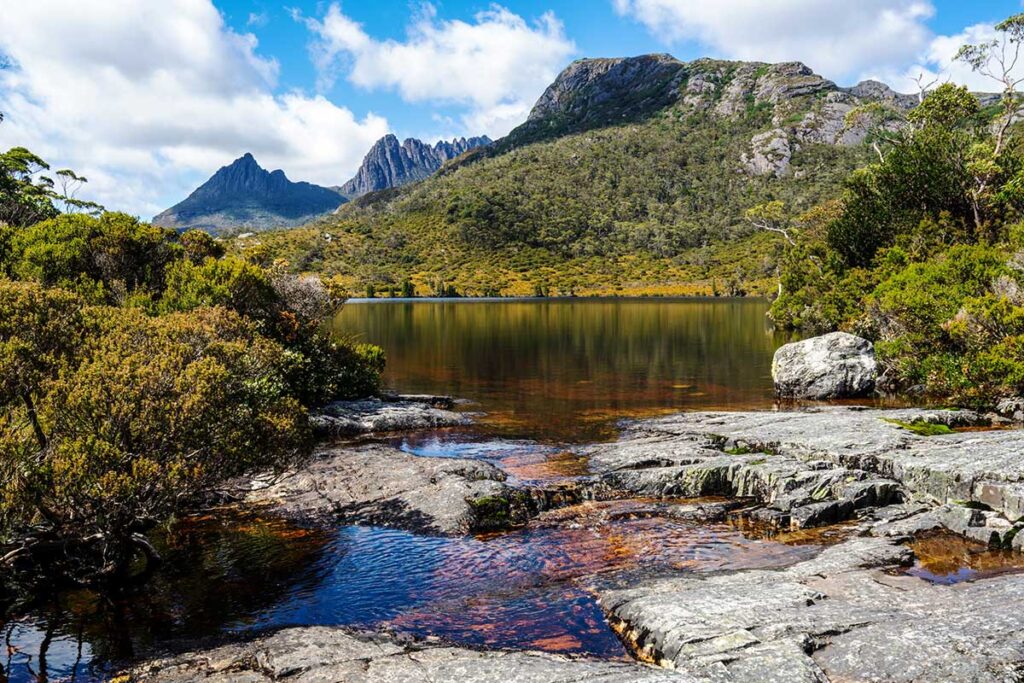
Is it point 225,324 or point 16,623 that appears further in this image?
point 225,324

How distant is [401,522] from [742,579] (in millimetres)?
9885

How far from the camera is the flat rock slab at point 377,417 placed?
31.3 metres

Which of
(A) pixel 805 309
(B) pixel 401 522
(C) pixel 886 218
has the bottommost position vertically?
(B) pixel 401 522

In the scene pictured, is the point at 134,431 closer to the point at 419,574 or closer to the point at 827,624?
the point at 419,574

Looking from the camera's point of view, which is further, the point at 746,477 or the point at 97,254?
the point at 97,254

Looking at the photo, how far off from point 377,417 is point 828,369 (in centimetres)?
2682

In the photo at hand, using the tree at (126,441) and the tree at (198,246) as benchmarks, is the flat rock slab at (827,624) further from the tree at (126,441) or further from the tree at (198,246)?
the tree at (198,246)

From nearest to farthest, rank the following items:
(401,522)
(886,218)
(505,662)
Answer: (505,662) → (401,522) → (886,218)

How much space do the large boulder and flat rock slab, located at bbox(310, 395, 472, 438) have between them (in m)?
20.0

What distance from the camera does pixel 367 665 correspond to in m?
10.6

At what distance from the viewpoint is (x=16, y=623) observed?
1320cm

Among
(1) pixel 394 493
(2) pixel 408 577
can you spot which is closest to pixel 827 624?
(2) pixel 408 577

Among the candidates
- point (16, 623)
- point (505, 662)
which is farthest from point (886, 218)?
point (16, 623)

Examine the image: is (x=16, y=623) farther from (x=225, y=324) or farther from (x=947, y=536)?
(x=947, y=536)
